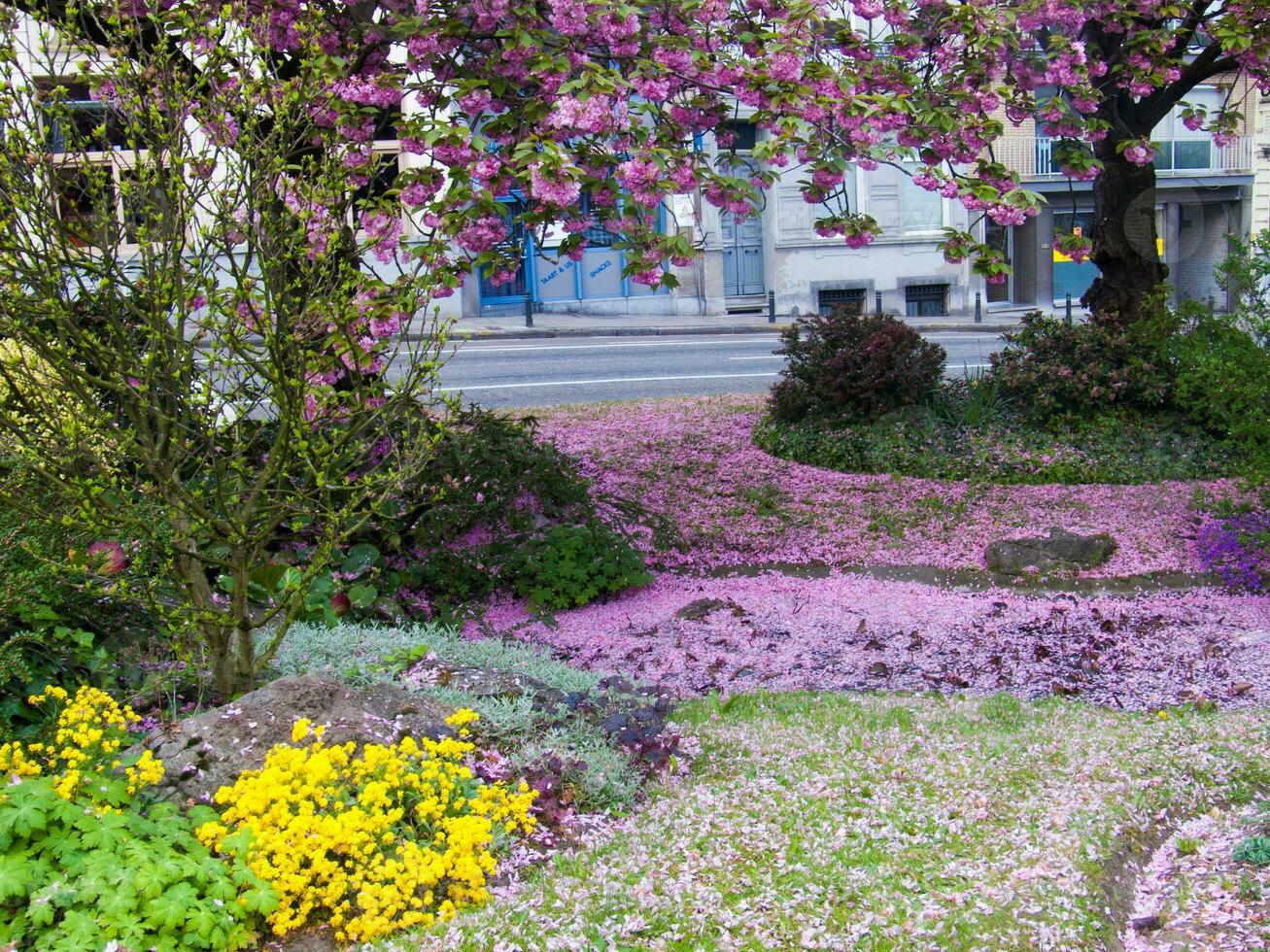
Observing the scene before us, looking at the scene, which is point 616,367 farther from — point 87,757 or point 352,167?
point 87,757

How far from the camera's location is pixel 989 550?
817cm

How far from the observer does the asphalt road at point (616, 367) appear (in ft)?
50.8

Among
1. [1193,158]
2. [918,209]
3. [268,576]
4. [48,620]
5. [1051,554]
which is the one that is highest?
[1193,158]

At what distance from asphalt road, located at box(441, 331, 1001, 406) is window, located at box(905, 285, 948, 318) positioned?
6796 mm

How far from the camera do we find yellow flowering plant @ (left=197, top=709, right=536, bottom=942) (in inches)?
123

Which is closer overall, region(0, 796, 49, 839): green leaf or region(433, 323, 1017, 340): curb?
region(0, 796, 49, 839): green leaf

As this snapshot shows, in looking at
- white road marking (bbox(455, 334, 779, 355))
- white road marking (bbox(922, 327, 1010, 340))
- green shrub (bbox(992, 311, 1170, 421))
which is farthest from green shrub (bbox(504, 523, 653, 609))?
white road marking (bbox(922, 327, 1010, 340))

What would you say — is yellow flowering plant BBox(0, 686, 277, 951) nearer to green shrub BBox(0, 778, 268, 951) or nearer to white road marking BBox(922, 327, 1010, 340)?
green shrub BBox(0, 778, 268, 951)

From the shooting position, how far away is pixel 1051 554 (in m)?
8.03

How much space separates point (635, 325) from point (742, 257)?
6.11 meters

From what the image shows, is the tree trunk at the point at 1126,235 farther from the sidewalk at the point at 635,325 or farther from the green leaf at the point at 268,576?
the sidewalk at the point at 635,325

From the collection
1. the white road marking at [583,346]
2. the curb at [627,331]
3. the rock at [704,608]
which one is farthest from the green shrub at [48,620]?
the curb at [627,331]

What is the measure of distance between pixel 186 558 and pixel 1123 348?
8611 mm

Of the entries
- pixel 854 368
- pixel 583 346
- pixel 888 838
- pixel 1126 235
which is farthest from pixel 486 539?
pixel 583 346
